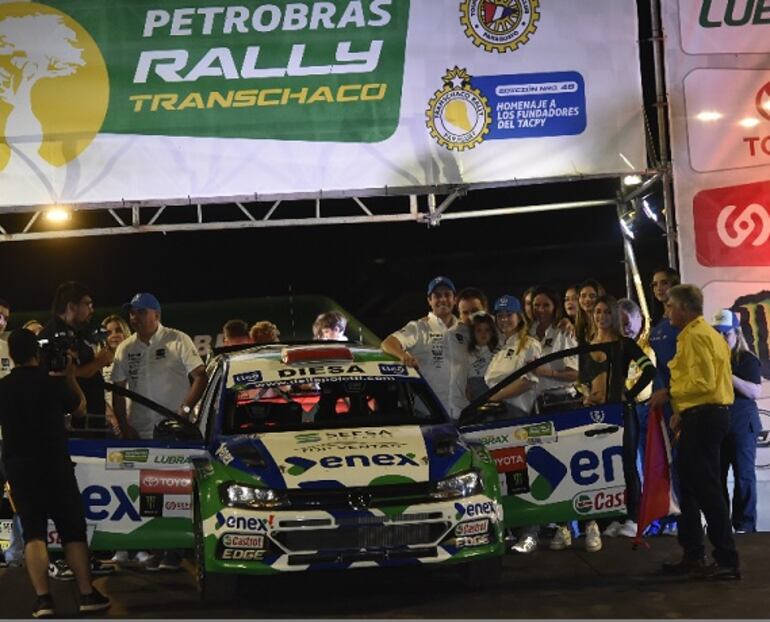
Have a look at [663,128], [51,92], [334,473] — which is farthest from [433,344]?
[51,92]

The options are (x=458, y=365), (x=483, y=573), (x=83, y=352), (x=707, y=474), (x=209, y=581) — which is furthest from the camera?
(x=458, y=365)

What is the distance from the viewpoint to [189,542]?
8320 mm

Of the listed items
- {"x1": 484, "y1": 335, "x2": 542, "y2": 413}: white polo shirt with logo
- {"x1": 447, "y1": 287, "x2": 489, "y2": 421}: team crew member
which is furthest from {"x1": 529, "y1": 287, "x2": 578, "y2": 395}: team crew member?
{"x1": 447, "y1": 287, "x2": 489, "y2": 421}: team crew member

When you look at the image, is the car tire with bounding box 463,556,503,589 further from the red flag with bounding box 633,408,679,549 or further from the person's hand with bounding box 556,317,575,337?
the person's hand with bounding box 556,317,575,337

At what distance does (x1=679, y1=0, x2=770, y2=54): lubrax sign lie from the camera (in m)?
11.2

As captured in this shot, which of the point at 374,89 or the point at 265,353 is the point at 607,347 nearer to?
the point at 265,353

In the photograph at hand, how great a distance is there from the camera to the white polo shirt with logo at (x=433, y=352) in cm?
1070

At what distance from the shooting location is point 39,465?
769 cm

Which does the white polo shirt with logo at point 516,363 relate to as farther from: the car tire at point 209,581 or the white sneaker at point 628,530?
the car tire at point 209,581

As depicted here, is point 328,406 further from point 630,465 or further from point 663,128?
point 663,128

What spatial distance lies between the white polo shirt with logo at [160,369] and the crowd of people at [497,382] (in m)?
0.01

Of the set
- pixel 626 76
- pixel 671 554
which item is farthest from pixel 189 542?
pixel 626 76

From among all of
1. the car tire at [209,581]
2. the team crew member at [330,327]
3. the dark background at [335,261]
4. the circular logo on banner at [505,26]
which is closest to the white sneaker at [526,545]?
the car tire at [209,581]

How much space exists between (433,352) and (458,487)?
10.4 feet
